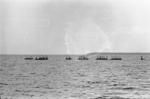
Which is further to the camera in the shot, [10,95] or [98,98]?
[10,95]

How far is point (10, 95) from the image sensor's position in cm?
4119

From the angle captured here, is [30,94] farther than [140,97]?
Yes

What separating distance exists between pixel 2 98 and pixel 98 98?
12.6m

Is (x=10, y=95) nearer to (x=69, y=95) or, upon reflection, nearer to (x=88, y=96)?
(x=69, y=95)

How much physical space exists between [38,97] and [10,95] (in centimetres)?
478

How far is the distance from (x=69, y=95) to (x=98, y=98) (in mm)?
4934

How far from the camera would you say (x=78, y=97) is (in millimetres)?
39375

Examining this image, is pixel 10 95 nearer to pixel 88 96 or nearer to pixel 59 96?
pixel 59 96

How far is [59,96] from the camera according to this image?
132 ft

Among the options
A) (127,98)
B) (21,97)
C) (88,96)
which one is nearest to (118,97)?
(127,98)

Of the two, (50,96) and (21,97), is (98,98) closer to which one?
(50,96)

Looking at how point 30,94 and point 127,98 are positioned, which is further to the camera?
point 30,94

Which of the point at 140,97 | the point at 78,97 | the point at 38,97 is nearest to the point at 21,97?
the point at 38,97

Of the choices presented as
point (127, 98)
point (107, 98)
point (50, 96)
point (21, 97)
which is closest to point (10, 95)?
point (21, 97)
